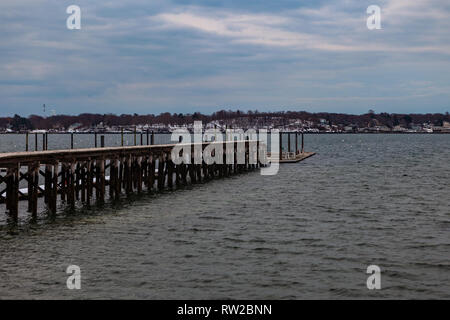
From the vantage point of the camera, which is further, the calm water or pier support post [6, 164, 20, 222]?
pier support post [6, 164, 20, 222]

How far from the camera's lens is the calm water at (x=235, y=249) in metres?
14.9

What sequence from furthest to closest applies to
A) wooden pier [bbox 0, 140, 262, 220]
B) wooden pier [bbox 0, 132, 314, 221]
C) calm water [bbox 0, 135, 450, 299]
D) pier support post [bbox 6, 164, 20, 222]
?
wooden pier [bbox 0, 132, 314, 221]
wooden pier [bbox 0, 140, 262, 220]
pier support post [bbox 6, 164, 20, 222]
calm water [bbox 0, 135, 450, 299]

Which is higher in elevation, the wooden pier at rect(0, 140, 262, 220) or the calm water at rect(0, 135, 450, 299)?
the wooden pier at rect(0, 140, 262, 220)

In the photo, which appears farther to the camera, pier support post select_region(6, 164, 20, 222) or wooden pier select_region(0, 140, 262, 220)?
wooden pier select_region(0, 140, 262, 220)

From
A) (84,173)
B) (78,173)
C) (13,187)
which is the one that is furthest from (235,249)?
(78,173)

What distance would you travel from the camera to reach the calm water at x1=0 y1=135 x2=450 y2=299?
587 inches

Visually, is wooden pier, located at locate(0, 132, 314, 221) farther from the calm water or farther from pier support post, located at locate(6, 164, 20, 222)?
the calm water

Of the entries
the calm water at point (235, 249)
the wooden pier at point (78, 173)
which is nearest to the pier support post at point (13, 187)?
the wooden pier at point (78, 173)

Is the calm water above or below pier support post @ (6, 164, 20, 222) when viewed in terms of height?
below

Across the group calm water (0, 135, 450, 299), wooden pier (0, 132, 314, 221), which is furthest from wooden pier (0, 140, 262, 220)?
calm water (0, 135, 450, 299)

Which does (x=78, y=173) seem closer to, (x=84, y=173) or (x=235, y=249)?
(x=84, y=173)

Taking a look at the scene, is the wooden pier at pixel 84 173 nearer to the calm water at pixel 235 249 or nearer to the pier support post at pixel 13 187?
the pier support post at pixel 13 187

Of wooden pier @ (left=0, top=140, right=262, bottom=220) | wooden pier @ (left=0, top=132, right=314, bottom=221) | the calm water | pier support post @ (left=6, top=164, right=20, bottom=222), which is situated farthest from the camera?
wooden pier @ (left=0, top=132, right=314, bottom=221)
